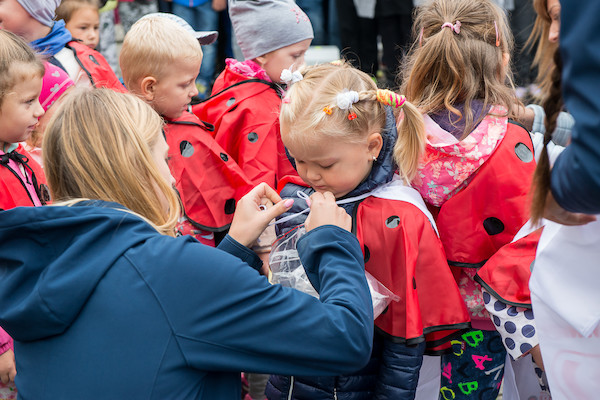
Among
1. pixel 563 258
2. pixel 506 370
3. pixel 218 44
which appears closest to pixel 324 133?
pixel 563 258

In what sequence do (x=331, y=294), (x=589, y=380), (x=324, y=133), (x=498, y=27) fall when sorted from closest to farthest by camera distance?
(x=589, y=380) → (x=331, y=294) → (x=324, y=133) → (x=498, y=27)

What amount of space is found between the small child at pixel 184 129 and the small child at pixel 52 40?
0.35m

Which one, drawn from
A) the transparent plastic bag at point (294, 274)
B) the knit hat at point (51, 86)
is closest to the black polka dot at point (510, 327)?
the transparent plastic bag at point (294, 274)

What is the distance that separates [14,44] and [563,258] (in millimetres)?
2086

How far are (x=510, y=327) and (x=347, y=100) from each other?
92cm

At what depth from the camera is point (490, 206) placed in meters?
2.22

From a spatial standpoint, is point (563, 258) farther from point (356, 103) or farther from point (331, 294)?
point (356, 103)

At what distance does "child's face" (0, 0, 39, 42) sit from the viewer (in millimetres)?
3172

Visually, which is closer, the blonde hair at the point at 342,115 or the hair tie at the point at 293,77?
the blonde hair at the point at 342,115

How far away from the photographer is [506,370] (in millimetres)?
2463

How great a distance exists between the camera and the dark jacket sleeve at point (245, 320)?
53.4 inches

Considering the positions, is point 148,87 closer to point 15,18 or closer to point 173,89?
point 173,89

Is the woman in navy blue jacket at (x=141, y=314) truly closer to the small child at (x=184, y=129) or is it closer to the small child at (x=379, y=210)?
the small child at (x=379, y=210)

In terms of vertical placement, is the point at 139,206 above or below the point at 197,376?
above
